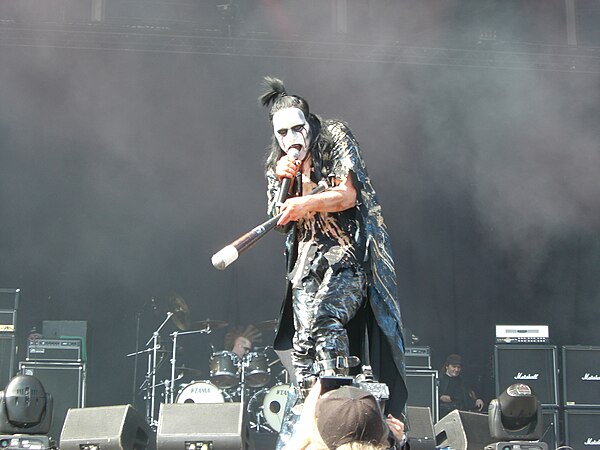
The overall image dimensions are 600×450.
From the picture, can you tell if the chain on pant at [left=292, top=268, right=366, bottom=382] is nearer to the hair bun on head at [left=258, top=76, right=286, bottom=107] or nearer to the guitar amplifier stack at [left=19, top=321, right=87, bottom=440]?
the hair bun on head at [left=258, top=76, right=286, bottom=107]

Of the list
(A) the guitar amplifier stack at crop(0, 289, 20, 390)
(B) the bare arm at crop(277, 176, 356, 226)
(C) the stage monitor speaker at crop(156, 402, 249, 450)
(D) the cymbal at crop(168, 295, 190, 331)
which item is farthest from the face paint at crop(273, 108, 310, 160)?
(D) the cymbal at crop(168, 295, 190, 331)

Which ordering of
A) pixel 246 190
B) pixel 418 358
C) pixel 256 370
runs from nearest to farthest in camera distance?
pixel 418 358, pixel 256 370, pixel 246 190

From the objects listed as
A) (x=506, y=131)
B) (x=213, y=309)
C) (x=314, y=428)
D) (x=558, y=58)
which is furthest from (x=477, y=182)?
(x=314, y=428)

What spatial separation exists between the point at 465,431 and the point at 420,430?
0.28 meters

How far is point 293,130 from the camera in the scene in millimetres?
4305

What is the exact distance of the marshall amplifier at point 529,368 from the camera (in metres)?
8.98

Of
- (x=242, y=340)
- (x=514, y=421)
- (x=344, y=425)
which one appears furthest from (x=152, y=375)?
(x=344, y=425)

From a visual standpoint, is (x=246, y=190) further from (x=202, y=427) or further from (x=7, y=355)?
(x=202, y=427)

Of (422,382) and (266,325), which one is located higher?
(266,325)

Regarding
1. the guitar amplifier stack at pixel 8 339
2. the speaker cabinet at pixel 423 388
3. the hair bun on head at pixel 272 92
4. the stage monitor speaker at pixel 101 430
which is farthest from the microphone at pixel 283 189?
the guitar amplifier stack at pixel 8 339

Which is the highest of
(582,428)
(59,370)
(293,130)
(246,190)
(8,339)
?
(246,190)

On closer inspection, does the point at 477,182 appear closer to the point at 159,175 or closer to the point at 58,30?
the point at 159,175

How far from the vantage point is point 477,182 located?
35.6 feet

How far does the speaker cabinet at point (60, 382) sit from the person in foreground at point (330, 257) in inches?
181
